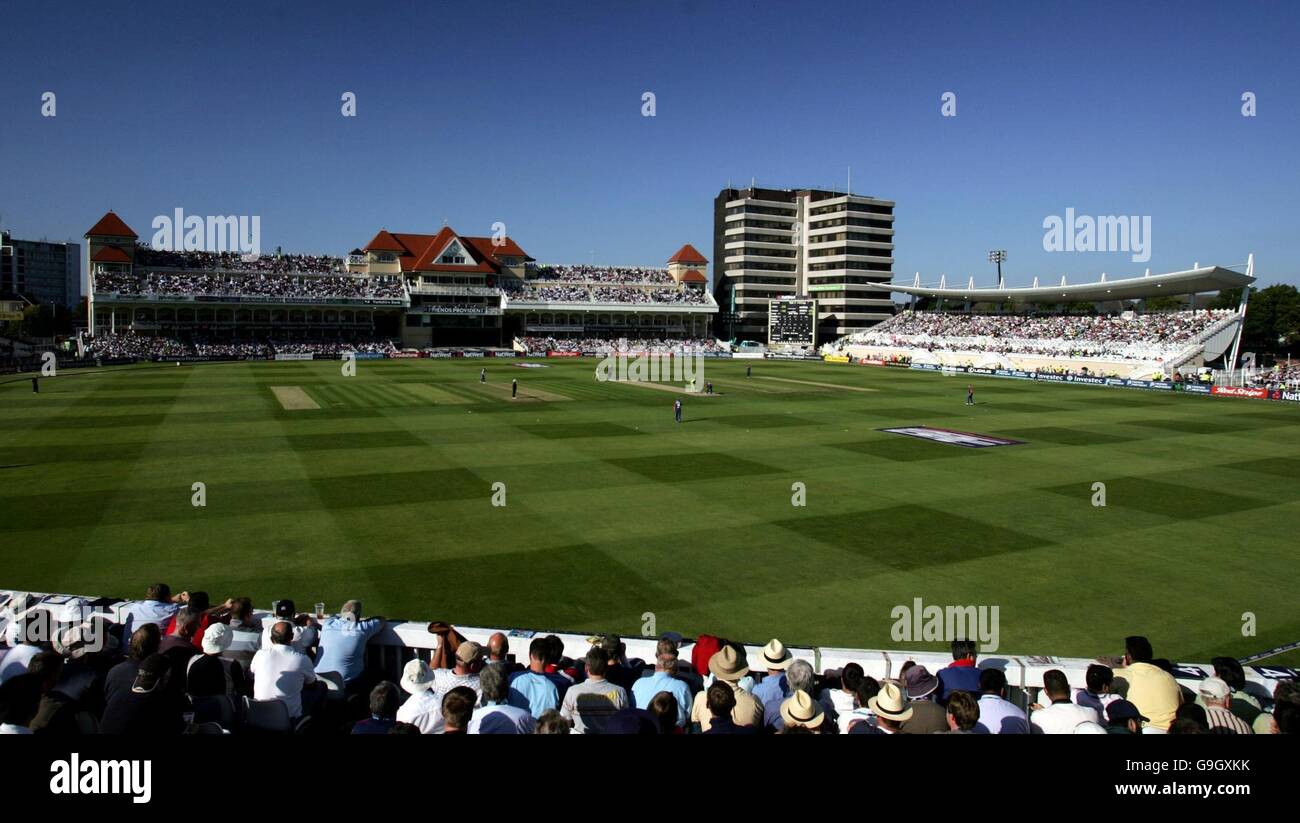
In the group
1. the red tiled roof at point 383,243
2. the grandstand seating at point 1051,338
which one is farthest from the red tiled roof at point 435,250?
the grandstand seating at point 1051,338

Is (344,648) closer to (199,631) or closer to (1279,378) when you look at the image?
(199,631)

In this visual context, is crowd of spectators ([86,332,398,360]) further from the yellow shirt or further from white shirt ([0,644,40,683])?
the yellow shirt

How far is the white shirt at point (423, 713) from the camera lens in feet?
20.7

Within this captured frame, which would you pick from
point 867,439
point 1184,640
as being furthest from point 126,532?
point 867,439

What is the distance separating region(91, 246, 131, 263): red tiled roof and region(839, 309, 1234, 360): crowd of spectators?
281 ft

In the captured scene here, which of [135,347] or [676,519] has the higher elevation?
[135,347]

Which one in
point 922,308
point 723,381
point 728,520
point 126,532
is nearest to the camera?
point 126,532

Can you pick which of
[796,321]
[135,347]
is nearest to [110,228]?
[135,347]

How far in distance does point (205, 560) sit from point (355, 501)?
17.6 ft

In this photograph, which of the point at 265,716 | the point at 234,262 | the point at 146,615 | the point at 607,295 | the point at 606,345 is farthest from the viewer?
the point at 607,295

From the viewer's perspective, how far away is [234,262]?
9756 centimetres

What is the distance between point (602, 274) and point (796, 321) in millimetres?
29524

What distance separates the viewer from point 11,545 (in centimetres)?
1670
